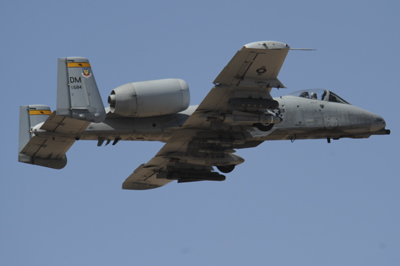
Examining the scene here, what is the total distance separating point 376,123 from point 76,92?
1456 cm

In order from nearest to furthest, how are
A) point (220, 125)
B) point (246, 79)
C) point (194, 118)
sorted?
point (246, 79), point (194, 118), point (220, 125)

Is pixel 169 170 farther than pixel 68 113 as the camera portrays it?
Yes

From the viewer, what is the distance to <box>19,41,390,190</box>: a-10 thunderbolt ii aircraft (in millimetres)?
26078

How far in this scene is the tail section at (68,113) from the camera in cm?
2583

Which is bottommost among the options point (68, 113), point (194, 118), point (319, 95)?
point (194, 118)

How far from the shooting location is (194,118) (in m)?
29.4

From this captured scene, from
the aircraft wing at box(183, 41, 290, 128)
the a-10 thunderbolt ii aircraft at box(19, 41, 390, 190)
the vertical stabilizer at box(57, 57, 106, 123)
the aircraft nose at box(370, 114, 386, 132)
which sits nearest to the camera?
the vertical stabilizer at box(57, 57, 106, 123)

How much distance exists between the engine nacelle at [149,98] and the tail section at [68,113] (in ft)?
2.99

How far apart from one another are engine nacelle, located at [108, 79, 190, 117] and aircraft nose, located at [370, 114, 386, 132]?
988cm

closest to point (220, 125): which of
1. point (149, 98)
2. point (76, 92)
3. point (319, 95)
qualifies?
point (149, 98)

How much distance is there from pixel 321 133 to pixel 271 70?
6.73m

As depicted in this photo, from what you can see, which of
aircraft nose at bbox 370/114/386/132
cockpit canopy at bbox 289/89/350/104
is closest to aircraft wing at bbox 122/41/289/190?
cockpit canopy at bbox 289/89/350/104

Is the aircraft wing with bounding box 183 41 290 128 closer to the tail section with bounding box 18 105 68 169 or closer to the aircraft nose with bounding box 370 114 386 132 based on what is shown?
the tail section with bounding box 18 105 68 169

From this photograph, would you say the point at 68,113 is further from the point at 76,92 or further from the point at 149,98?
the point at 149,98
